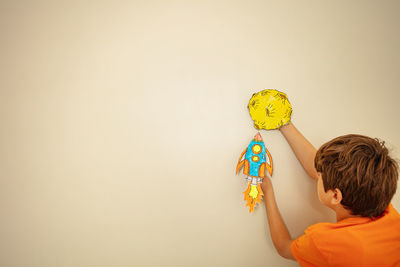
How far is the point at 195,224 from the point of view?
0.82m

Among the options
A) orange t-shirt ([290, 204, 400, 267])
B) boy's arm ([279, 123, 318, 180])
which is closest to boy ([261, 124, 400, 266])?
orange t-shirt ([290, 204, 400, 267])

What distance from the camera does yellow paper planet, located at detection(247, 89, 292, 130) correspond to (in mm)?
777

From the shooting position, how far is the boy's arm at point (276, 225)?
0.72m

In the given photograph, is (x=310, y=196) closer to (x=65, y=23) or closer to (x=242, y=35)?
(x=242, y=35)

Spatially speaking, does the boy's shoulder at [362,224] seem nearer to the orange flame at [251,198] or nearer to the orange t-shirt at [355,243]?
the orange t-shirt at [355,243]

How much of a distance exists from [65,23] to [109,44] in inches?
6.4

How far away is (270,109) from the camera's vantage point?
0.77 metres

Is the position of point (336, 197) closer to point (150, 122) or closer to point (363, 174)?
point (363, 174)

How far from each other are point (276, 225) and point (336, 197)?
0.75ft

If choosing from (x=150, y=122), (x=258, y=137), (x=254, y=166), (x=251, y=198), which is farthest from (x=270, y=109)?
(x=150, y=122)

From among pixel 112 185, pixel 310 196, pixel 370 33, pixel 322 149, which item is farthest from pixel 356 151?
pixel 112 185

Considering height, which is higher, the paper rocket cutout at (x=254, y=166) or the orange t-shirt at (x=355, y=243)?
the paper rocket cutout at (x=254, y=166)

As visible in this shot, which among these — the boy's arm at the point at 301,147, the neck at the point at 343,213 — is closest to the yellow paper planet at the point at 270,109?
the boy's arm at the point at 301,147

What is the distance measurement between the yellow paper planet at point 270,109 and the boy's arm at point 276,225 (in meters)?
0.21
